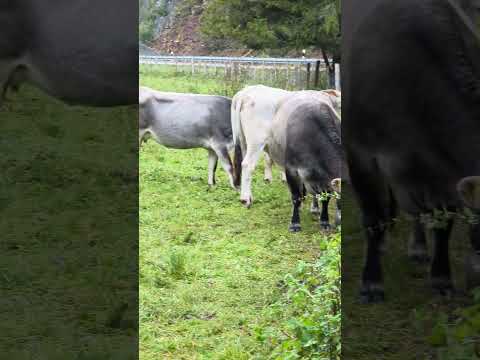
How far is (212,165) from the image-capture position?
6.60 m

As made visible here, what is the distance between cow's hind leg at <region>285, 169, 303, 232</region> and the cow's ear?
11.6 ft

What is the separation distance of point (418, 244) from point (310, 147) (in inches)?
132

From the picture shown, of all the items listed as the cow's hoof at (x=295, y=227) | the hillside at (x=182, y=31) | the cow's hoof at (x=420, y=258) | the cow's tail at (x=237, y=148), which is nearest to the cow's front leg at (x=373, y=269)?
the cow's hoof at (x=420, y=258)

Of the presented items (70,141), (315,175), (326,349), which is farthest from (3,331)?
(315,175)

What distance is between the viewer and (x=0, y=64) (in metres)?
2.80

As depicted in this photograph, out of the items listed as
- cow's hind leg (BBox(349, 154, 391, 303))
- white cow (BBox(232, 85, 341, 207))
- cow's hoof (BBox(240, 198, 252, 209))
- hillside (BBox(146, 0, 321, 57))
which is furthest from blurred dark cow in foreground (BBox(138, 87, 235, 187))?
cow's hind leg (BBox(349, 154, 391, 303))

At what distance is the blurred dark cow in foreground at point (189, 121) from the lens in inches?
267

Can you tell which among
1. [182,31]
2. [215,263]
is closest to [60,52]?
[215,263]

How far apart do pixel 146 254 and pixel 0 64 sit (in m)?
2.49

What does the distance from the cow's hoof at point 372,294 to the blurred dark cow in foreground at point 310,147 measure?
300 centimetres

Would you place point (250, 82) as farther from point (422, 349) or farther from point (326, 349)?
point (422, 349)

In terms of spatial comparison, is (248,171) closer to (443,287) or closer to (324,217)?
(324,217)

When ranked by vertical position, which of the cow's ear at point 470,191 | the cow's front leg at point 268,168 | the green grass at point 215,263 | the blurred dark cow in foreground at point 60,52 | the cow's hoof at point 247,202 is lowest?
the green grass at point 215,263

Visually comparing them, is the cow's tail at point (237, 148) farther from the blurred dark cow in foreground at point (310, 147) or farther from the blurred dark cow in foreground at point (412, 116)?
the blurred dark cow in foreground at point (412, 116)
